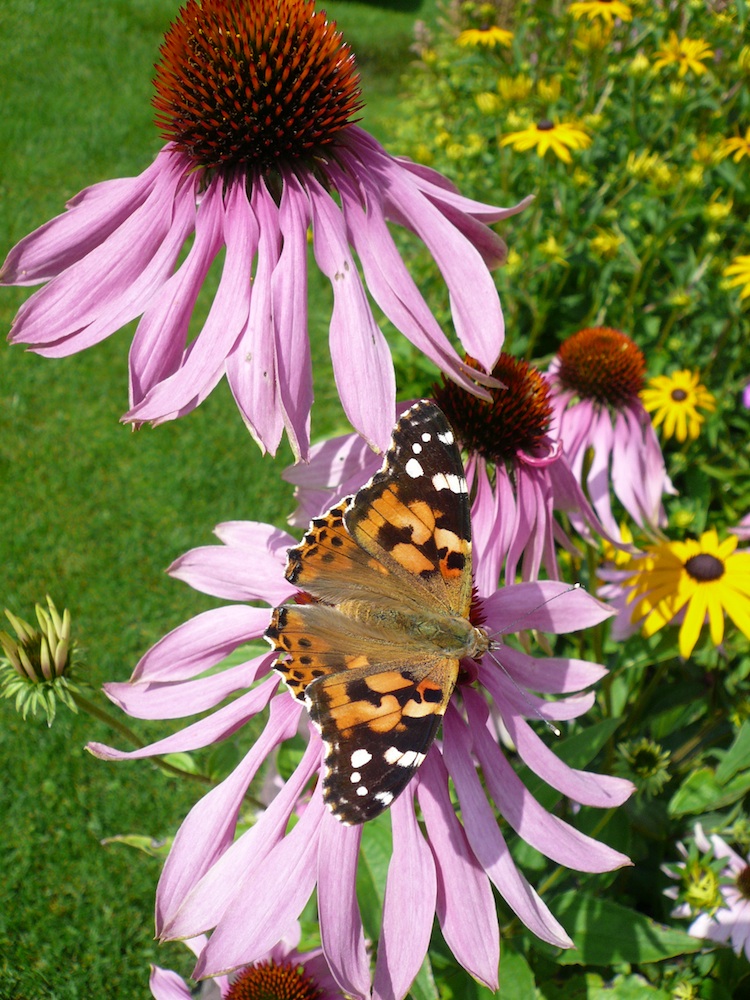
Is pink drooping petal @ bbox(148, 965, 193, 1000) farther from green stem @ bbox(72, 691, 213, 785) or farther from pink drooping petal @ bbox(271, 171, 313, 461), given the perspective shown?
pink drooping petal @ bbox(271, 171, 313, 461)

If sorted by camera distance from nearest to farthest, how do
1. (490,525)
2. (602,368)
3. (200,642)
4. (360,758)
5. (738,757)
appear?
(360,758) → (200,642) → (490,525) → (738,757) → (602,368)

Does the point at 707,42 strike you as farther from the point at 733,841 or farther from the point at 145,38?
the point at 145,38

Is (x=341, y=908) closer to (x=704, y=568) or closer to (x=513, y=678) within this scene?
(x=513, y=678)

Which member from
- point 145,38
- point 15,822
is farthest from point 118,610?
point 145,38

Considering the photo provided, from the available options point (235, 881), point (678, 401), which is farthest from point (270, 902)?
point (678, 401)

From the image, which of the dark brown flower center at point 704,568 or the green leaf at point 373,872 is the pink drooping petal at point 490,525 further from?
the dark brown flower center at point 704,568

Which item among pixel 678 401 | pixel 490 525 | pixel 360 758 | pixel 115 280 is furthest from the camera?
pixel 678 401
